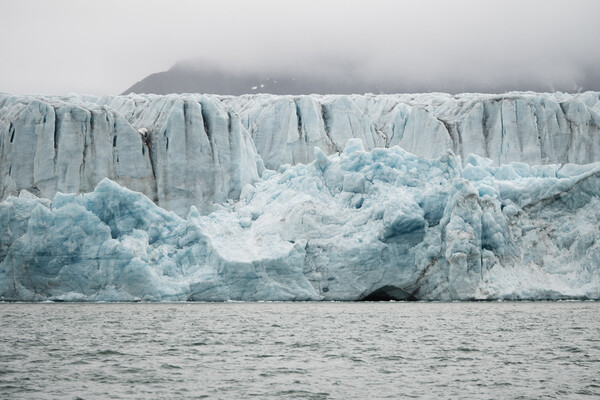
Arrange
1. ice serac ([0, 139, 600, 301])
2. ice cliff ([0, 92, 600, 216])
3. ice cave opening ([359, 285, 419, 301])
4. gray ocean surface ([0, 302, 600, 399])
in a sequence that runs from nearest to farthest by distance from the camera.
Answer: gray ocean surface ([0, 302, 600, 399]), ice serac ([0, 139, 600, 301]), ice cave opening ([359, 285, 419, 301]), ice cliff ([0, 92, 600, 216])

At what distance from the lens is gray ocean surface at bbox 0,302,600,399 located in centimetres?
1234

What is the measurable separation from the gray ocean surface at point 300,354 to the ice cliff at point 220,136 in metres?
9.24

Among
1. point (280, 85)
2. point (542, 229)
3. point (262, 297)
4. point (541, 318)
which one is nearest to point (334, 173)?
point (262, 297)

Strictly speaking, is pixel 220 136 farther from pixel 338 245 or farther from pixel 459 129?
pixel 459 129

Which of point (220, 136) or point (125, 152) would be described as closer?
point (125, 152)

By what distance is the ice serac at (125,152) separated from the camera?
112 ft

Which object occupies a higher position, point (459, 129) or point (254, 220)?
point (459, 129)

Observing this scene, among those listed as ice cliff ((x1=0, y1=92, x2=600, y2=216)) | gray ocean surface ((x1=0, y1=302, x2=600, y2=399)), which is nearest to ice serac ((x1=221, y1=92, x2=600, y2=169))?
ice cliff ((x1=0, y1=92, x2=600, y2=216))

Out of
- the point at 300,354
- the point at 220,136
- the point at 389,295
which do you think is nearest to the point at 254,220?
the point at 220,136

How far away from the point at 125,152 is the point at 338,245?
10731 millimetres

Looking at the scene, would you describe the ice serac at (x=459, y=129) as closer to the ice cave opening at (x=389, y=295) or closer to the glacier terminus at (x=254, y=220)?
the glacier terminus at (x=254, y=220)

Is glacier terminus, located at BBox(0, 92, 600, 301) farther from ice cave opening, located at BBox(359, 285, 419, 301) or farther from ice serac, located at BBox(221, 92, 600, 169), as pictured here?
ice serac, located at BBox(221, 92, 600, 169)

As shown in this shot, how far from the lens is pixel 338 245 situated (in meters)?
30.2

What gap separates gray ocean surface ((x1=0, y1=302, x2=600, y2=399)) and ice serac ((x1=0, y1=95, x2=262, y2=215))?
29.2 feet
